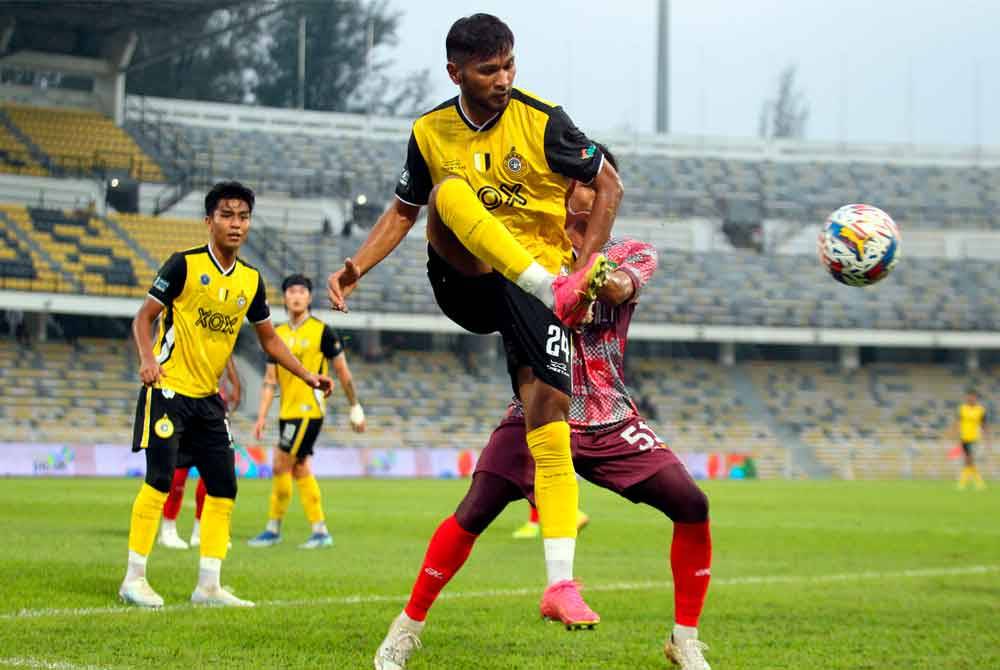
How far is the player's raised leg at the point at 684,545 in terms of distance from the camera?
610 cm

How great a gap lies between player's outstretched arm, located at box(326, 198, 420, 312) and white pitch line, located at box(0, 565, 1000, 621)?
2677mm

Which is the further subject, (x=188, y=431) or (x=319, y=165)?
(x=319, y=165)

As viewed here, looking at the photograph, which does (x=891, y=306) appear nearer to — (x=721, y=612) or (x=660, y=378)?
(x=660, y=378)

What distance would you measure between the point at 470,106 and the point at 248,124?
48835 millimetres

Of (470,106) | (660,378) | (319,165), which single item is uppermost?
(319,165)

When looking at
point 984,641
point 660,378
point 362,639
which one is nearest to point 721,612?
point 984,641

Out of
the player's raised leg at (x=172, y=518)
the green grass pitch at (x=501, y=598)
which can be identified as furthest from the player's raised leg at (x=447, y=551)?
the player's raised leg at (x=172, y=518)

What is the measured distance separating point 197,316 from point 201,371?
346 millimetres

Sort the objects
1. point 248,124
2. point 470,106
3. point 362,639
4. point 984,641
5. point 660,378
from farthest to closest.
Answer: point 248,124 → point 660,378 → point 984,641 → point 362,639 → point 470,106

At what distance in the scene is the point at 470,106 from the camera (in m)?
5.73

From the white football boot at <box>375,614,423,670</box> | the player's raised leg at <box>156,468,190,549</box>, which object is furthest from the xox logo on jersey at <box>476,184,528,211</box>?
the player's raised leg at <box>156,468,190,549</box>

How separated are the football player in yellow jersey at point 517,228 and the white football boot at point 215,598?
2.91 meters

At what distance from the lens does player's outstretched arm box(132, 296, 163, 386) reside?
26.4 feet

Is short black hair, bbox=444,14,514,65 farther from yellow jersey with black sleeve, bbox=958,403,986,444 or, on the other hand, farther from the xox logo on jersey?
yellow jersey with black sleeve, bbox=958,403,986,444
